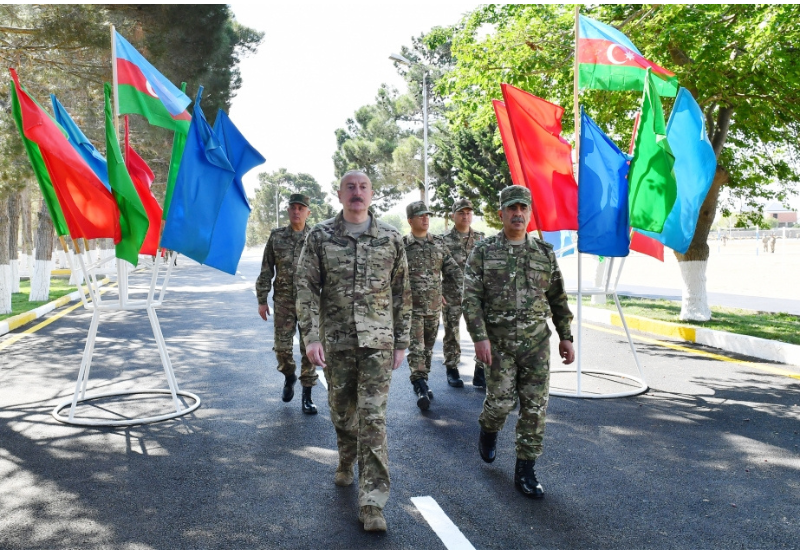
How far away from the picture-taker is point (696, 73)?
9.60 m

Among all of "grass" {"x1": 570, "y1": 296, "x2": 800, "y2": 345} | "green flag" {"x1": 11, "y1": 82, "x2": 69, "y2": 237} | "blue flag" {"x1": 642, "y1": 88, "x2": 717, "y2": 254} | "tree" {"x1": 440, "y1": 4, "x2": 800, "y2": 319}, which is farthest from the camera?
"grass" {"x1": 570, "y1": 296, "x2": 800, "y2": 345}

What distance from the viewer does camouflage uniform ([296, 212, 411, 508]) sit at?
394 cm

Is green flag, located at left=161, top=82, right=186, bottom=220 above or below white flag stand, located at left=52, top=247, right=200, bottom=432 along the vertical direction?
above

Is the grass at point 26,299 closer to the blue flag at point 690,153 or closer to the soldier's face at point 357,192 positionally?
the soldier's face at point 357,192

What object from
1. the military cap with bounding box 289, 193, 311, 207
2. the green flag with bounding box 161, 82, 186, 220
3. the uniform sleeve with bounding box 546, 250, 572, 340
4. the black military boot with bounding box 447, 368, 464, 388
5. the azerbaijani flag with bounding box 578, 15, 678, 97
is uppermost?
the azerbaijani flag with bounding box 578, 15, 678, 97

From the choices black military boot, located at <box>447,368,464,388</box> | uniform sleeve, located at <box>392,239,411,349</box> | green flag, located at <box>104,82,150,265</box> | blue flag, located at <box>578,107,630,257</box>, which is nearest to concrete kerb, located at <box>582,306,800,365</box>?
blue flag, located at <box>578,107,630,257</box>

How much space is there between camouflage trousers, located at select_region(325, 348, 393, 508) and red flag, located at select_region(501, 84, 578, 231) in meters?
3.27

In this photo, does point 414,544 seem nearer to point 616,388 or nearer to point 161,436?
point 161,436

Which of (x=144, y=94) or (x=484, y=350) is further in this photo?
(x=144, y=94)

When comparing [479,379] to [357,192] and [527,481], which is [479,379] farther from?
[357,192]

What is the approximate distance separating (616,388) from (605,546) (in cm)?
394

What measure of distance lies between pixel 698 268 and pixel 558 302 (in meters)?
7.99

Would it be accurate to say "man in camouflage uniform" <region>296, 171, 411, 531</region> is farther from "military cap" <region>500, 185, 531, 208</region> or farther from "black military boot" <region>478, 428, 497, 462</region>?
"black military boot" <region>478, 428, 497, 462</region>

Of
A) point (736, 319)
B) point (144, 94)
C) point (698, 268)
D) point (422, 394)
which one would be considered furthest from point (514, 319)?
point (736, 319)
